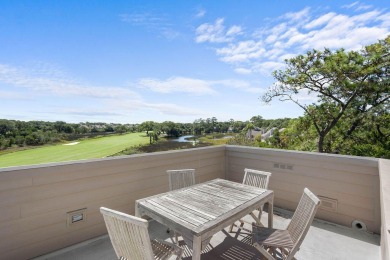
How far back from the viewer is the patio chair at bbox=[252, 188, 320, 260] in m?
1.99

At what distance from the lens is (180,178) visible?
10.6ft

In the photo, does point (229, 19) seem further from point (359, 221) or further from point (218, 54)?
point (359, 221)

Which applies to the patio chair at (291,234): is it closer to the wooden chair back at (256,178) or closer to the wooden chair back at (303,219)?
the wooden chair back at (303,219)

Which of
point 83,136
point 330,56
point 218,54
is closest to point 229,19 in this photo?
point 218,54

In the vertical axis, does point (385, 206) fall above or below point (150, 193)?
above

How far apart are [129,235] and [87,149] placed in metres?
4.38

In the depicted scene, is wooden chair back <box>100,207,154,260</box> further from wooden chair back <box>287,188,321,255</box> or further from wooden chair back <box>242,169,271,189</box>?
wooden chair back <box>242,169,271,189</box>

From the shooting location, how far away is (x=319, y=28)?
7.72 m

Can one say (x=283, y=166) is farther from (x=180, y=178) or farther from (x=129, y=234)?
(x=129, y=234)

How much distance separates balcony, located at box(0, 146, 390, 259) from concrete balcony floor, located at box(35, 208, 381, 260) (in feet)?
0.04

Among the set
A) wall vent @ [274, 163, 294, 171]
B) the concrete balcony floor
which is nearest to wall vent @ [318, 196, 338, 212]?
the concrete balcony floor

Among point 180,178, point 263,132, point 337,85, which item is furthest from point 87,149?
point 263,132

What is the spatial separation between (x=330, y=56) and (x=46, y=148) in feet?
32.7

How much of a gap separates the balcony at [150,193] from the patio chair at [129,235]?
100 cm
